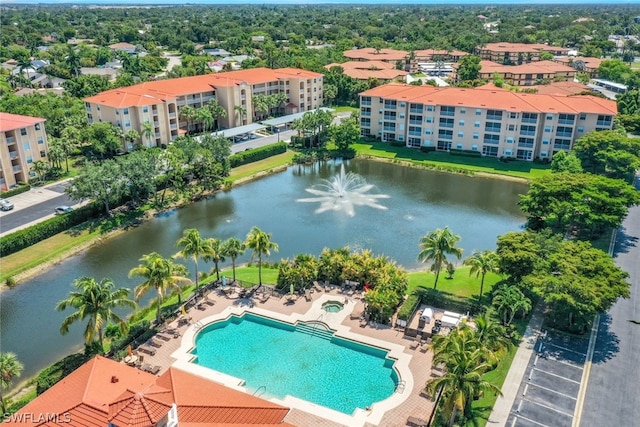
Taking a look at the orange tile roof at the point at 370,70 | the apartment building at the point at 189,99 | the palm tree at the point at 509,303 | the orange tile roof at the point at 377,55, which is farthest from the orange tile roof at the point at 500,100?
the orange tile roof at the point at 377,55

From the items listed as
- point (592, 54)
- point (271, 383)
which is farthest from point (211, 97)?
point (592, 54)

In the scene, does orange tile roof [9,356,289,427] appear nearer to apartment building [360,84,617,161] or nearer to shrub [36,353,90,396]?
shrub [36,353,90,396]

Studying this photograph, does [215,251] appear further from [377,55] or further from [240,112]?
[377,55]

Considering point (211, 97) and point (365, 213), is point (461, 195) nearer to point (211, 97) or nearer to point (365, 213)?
point (365, 213)

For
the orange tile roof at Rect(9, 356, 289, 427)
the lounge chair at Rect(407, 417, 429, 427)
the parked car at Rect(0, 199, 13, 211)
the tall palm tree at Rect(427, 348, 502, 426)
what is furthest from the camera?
the parked car at Rect(0, 199, 13, 211)

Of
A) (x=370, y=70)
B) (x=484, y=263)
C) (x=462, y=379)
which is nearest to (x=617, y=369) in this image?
(x=484, y=263)

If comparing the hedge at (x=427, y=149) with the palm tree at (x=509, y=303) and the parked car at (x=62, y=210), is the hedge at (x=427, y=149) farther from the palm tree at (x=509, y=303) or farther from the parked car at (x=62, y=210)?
the parked car at (x=62, y=210)

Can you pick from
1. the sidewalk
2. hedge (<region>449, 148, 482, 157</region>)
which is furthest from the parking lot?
hedge (<region>449, 148, 482, 157</region>)
